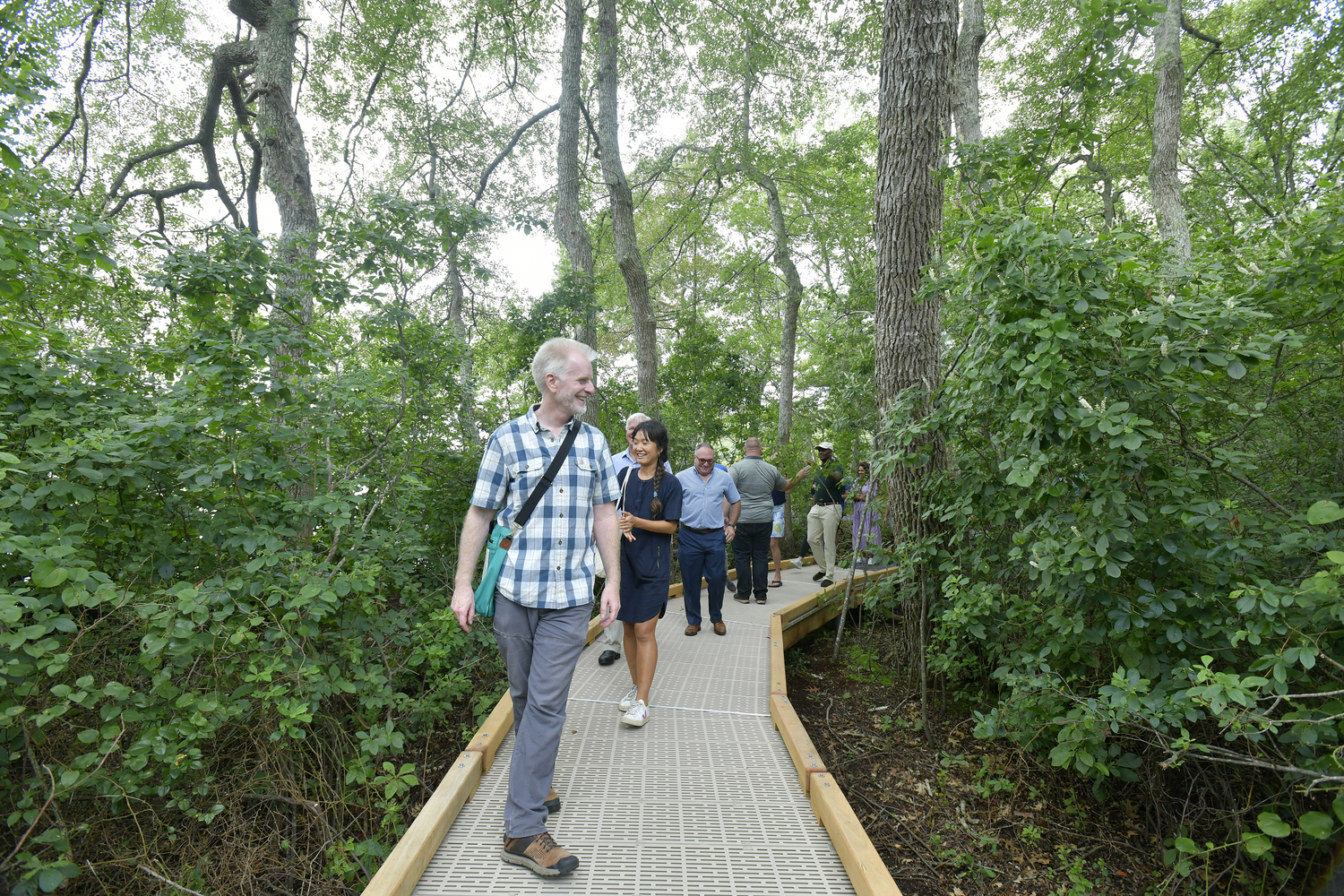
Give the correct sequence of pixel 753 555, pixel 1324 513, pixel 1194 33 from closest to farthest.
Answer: pixel 1324 513 < pixel 753 555 < pixel 1194 33

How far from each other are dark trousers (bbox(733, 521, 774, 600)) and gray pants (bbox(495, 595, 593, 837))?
487 cm

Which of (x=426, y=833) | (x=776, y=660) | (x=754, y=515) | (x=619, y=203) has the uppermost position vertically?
(x=619, y=203)

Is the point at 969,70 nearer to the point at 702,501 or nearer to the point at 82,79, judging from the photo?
the point at 702,501

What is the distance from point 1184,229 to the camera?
33.6 ft

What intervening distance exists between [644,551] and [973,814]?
102 inches

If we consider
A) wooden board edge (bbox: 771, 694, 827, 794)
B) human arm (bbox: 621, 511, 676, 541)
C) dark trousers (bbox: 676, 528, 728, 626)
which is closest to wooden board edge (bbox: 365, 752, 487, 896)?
human arm (bbox: 621, 511, 676, 541)

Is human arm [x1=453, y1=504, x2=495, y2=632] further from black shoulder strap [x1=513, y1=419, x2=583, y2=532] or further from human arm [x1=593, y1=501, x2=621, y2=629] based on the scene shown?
human arm [x1=593, y1=501, x2=621, y2=629]

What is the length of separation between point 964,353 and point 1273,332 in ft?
4.43

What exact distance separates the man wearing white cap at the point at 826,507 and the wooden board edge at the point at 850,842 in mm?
5541

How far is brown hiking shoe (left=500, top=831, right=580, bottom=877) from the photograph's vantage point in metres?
2.62

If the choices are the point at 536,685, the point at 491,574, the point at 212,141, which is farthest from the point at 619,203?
the point at 536,685

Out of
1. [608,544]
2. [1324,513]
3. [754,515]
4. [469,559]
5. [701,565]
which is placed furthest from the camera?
[754,515]

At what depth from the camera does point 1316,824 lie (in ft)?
7.38

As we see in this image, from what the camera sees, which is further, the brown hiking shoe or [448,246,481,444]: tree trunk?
[448,246,481,444]: tree trunk
